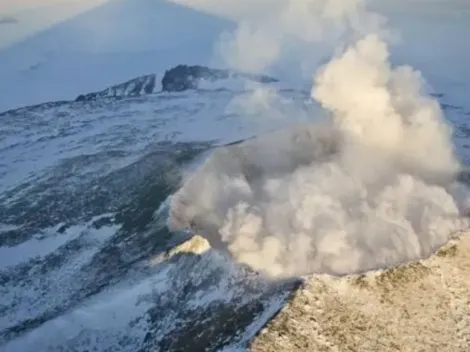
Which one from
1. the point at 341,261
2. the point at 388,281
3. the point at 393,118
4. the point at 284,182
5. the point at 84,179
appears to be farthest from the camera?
the point at 84,179

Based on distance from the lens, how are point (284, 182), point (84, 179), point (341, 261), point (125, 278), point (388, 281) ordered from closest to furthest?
1. point (388, 281)
2. point (341, 261)
3. point (125, 278)
4. point (284, 182)
5. point (84, 179)

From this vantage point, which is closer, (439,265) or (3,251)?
(439,265)

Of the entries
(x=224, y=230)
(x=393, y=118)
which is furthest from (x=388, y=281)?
(x=393, y=118)

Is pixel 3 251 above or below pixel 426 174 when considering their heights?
below

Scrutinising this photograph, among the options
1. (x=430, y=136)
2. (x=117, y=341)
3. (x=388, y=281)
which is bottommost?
(x=117, y=341)

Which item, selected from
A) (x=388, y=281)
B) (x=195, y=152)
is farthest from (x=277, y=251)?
(x=195, y=152)

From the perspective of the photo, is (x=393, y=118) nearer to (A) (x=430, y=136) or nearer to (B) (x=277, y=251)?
(A) (x=430, y=136)
